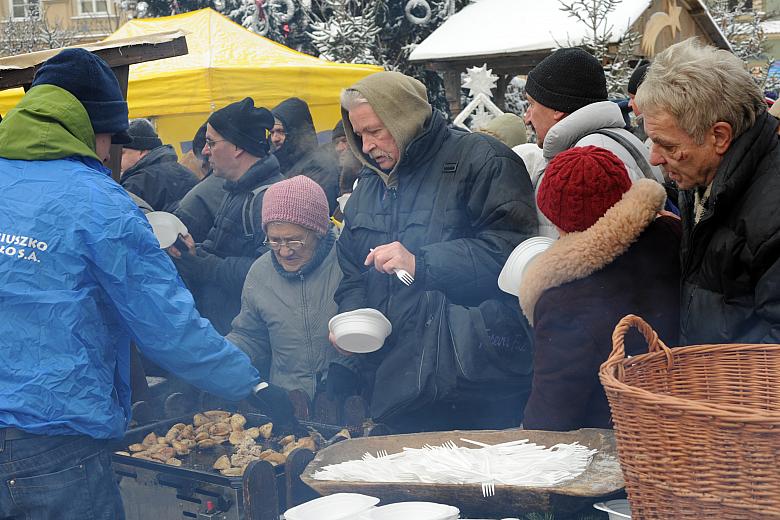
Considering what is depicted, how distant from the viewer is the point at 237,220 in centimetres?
512

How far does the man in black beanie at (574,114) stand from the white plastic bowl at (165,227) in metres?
1.94

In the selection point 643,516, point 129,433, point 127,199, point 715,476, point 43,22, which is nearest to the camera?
point 715,476

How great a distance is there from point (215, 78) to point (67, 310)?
16.4 feet

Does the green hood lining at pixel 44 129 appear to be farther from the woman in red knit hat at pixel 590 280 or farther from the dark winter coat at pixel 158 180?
the dark winter coat at pixel 158 180

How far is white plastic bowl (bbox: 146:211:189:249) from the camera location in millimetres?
4625

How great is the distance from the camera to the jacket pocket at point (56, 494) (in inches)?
108

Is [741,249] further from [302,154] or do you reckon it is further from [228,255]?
[302,154]

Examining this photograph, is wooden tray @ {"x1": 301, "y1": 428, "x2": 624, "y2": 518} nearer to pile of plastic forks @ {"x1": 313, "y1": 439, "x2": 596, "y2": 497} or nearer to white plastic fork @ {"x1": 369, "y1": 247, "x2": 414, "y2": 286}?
pile of plastic forks @ {"x1": 313, "y1": 439, "x2": 596, "y2": 497}

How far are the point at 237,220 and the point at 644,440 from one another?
12.1 ft

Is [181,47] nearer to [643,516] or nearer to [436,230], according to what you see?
[436,230]

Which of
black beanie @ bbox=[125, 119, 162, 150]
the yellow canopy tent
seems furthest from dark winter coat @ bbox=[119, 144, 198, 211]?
the yellow canopy tent

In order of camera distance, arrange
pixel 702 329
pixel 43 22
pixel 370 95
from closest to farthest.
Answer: pixel 702 329 < pixel 370 95 < pixel 43 22

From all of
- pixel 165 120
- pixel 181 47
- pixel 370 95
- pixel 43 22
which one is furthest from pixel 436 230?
pixel 43 22

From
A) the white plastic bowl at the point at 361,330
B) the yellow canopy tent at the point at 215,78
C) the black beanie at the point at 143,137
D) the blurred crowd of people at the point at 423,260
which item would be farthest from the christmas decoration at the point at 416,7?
the white plastic bowl at the point at 361,330
